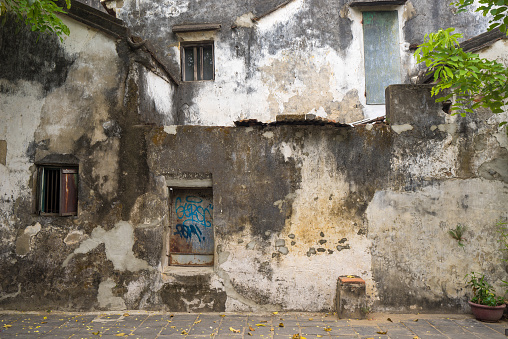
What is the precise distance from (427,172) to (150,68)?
16.6 ft

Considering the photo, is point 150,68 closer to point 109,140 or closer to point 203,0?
point 109,140

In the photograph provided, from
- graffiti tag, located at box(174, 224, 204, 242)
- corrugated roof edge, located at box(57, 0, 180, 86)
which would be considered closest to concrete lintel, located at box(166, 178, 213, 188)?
graffiti tag, located at box(174, 224, 204, 242)

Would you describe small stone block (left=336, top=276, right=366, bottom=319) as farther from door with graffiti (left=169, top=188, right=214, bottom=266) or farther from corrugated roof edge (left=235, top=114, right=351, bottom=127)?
corrugated roof edge (left=235, top=114, right=351, bottom=127)

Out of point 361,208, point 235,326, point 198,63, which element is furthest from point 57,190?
point 361,208

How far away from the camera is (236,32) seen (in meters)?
9.41

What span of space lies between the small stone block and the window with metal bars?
4371 millimetres

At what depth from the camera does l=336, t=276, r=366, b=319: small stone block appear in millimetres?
5508

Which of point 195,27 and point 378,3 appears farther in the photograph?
point 195,27

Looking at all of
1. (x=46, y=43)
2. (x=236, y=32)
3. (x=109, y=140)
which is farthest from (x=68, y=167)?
(x=236, y=32)

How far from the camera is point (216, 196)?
6059 mm

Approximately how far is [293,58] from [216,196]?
4696 millimetres

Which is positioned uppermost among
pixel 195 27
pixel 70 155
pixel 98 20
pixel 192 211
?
pixel 195 27

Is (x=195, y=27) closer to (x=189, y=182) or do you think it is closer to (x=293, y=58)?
(x=293, y=58)

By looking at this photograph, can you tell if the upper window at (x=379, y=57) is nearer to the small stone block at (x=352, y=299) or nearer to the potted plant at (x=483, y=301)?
the potted plant at (x=483, y=301)
